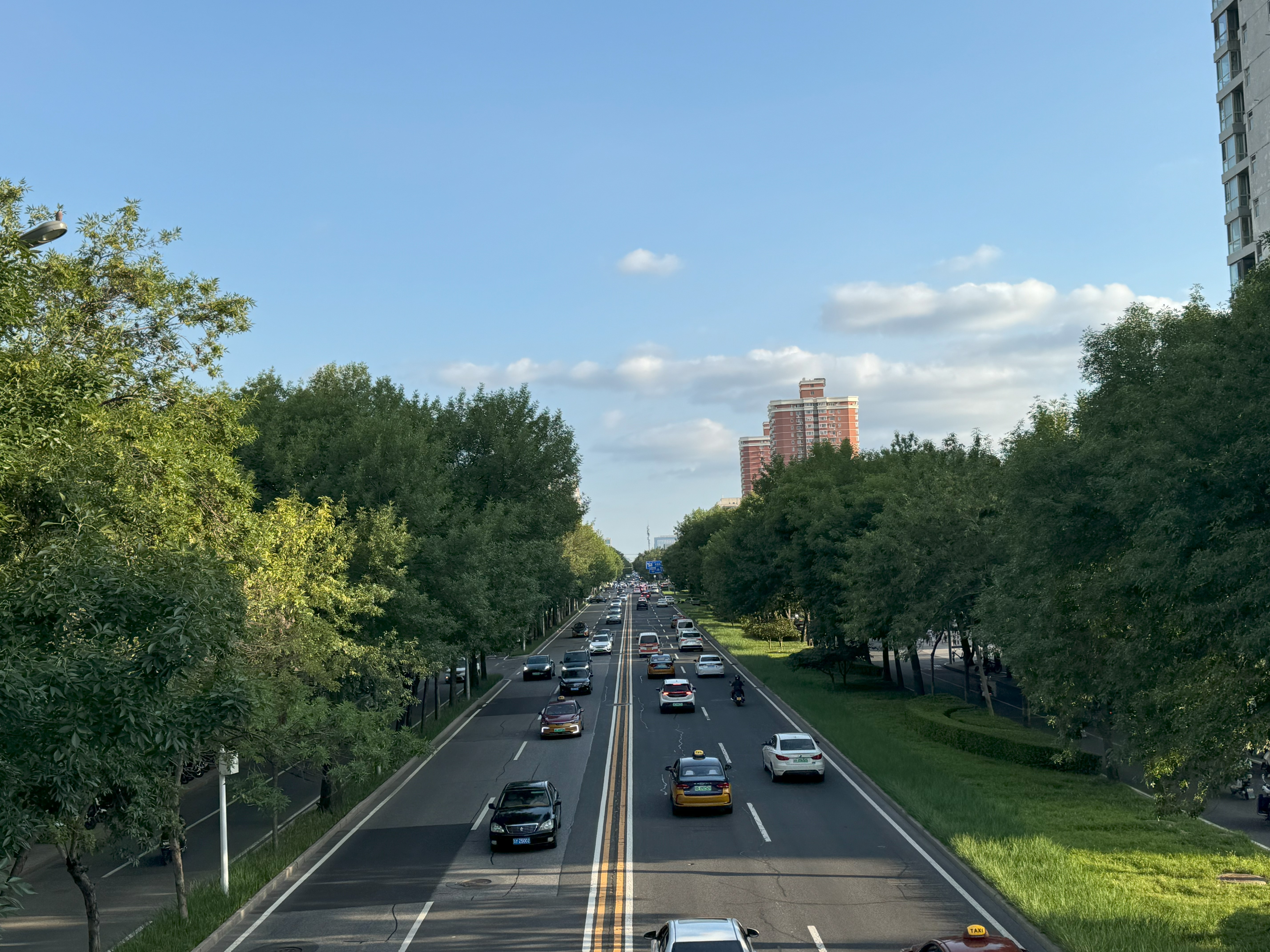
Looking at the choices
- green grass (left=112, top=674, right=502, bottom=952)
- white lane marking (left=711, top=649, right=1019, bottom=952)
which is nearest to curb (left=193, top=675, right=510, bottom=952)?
green grass (left=112, top=674, right=502, bottom=952)

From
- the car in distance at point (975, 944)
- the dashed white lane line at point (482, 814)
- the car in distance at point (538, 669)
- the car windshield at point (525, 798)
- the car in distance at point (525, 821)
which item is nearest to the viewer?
the car in distance at point (975, 944)

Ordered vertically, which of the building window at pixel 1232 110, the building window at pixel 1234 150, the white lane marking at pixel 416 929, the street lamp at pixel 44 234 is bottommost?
the white lane marking at pixel 416 929

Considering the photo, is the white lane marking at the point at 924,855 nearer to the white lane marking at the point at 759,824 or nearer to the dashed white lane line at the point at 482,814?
the white lane marking at the point at 759,824

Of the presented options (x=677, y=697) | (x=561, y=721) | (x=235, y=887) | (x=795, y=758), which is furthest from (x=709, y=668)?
(x=235, y=887)

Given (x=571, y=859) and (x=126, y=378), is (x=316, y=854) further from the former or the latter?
(x=126, y=378)

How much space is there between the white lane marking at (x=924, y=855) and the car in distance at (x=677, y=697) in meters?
8.08

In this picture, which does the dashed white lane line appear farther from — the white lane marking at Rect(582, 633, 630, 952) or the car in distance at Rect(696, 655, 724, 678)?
the car in distance at Rect(696, 655, 724, 678)

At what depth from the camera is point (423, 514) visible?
33.8m

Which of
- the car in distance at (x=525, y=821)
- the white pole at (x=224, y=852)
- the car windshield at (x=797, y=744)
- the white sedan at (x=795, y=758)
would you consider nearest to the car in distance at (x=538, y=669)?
the white sedan at (x=795, y=758)

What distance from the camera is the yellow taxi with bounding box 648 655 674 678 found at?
52312 millimetres

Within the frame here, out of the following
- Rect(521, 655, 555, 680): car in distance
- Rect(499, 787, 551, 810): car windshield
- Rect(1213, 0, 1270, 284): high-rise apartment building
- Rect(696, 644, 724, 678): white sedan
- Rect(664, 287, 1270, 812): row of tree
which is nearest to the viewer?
Rect(664, 287, 1270, 812): row of tree

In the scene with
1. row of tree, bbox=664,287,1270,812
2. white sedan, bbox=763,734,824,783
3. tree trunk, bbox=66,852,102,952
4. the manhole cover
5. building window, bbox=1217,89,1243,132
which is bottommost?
the manhole cover

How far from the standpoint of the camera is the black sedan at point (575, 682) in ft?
151

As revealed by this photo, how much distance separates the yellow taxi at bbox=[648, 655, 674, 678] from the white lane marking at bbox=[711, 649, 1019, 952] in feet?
63.8
